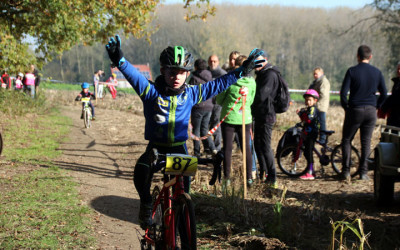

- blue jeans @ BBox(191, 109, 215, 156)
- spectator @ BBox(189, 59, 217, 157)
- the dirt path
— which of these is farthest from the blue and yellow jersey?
blue jeans @ BBox(191, 109, 215, 156)

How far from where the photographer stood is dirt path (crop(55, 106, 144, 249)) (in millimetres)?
5291

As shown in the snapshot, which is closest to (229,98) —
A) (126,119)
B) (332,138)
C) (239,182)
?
(239,182)

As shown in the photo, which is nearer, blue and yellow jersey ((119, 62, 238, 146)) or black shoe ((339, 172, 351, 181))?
blue and yellow jersey ((119, 62, 238, 146))

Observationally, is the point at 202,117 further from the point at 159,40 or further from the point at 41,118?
the point at 159,40

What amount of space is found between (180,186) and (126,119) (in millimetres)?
15523

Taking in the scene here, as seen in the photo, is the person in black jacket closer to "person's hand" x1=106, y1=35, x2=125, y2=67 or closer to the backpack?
the backpack

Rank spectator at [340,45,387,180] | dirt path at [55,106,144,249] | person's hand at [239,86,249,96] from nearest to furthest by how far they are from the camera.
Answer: dirt path at [55,106,144,249] → person's hand at [239,86,249,96] → spectator at [340,45,387,180]

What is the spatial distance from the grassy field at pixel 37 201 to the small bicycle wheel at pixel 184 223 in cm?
169

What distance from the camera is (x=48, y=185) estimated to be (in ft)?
23.4

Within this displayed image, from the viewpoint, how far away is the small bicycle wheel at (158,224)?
3.70m

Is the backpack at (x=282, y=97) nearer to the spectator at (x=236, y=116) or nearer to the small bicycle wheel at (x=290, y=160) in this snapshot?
the spectator at (x=236, y=116)

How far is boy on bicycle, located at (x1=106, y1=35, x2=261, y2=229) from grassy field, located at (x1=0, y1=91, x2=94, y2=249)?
4.43 ft

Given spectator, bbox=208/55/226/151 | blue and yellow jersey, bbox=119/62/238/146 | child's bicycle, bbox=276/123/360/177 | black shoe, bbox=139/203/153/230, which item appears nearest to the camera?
blue and yellow jersey, bbox=119/62/238/146

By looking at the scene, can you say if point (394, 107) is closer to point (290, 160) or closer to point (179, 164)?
point (290, 160)
